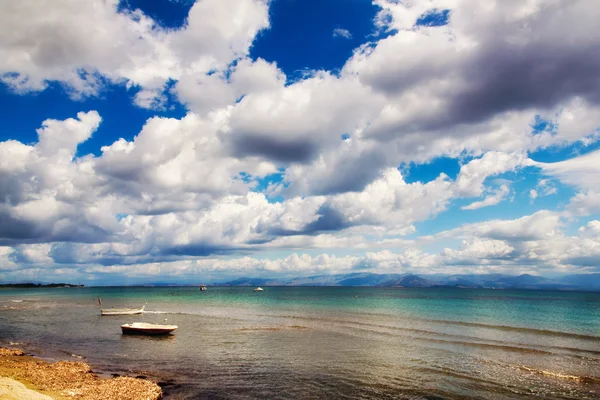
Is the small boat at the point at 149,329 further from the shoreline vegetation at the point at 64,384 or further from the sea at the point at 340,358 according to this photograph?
the shoreline vegetation at the point at 64,384

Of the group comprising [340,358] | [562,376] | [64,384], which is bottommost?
[562,376]

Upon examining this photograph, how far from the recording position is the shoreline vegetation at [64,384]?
24.9 meters

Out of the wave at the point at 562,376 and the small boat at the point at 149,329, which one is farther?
the small boat at the point at 149,329

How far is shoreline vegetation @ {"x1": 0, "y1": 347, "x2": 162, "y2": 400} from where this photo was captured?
24905 millimetres

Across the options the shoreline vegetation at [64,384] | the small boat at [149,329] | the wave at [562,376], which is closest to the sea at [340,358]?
the wave at [562,376]

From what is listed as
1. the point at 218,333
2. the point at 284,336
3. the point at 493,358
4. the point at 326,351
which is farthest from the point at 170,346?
the point at 493,358

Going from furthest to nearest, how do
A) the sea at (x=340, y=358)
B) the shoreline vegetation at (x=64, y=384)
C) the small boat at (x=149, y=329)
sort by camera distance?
the small boat at (x=149, y=329)
the sea at (x=340, y=358)
the shoreline vegetation at (x=64, y=384)

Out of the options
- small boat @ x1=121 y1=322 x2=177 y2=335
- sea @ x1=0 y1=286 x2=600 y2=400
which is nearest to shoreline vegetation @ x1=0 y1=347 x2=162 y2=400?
sea @ x1=0 y1=286 x2=600 y2=400

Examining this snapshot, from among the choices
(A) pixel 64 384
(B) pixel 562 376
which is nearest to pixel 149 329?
(A) pixel 64 384

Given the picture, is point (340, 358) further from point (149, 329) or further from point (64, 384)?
point (149, 329)

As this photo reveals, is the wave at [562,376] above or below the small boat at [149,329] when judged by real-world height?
below

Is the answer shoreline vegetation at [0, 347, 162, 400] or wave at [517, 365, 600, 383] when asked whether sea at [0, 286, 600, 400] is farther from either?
shoreline vegetation at [0, 347, 162, 400]

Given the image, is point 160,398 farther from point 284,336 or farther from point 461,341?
point 461,341

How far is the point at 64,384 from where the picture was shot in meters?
28.6
